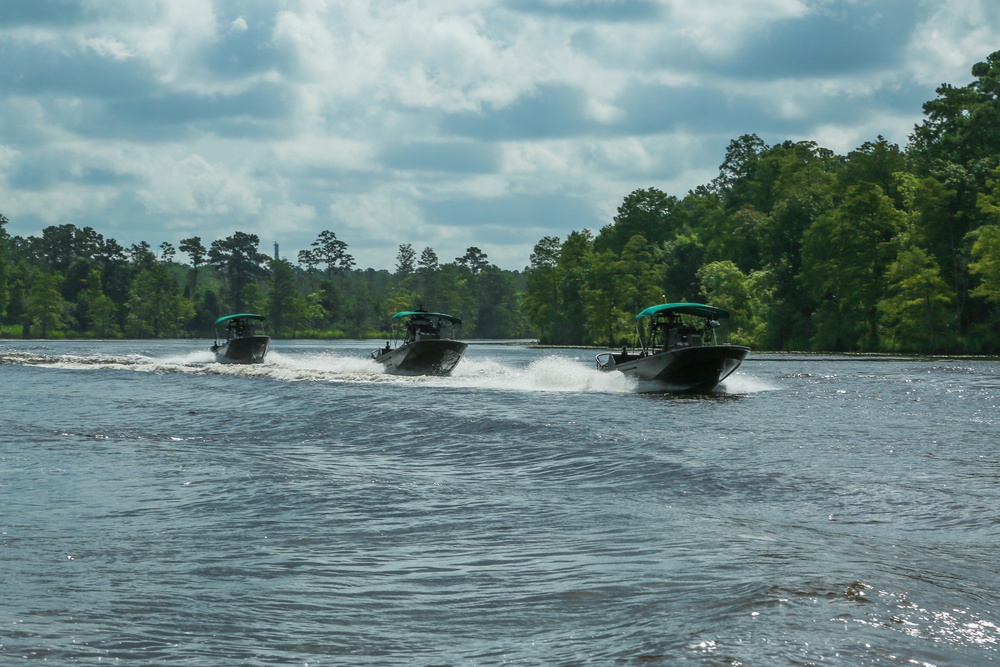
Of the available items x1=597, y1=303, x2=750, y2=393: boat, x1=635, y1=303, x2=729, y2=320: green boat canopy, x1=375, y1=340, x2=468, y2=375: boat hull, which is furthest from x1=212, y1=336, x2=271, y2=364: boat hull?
x1=635, y1=303, x2=729, y2=320: green boat canopy

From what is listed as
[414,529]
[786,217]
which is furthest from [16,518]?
[786,217]

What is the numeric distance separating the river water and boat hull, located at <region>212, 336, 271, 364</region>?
1443 inches

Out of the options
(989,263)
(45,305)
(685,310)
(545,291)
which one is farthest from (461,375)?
(45,305)

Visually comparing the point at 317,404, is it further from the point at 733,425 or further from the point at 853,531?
the point at 853,531

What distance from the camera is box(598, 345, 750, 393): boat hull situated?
1500 inches

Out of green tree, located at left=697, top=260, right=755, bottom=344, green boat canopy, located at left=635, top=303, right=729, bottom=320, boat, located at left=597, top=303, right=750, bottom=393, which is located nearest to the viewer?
boat, located at left=597, top=303, right=750, bottom=393

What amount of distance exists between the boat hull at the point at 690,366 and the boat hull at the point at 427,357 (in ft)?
38.3

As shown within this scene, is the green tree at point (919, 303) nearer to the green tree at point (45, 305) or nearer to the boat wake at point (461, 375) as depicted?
the boat wake at point (461, 375)

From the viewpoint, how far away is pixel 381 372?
52.9 m

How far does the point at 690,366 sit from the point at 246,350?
111ft

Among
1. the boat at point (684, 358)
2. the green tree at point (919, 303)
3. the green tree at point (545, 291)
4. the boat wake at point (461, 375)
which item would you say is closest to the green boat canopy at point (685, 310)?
the boat at point (684, 358)

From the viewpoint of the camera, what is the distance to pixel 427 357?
49.8 m

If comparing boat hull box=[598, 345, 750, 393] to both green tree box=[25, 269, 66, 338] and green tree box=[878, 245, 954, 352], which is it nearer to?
green tree box=[878, 245, 954, 352]

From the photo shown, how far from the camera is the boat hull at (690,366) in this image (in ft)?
125
